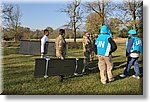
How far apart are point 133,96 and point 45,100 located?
1098 millimetres

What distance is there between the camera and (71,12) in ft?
15.5

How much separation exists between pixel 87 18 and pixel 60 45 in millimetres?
495

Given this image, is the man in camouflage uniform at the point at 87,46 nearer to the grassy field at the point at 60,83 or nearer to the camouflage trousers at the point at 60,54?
the grassy field at the point at 60,83

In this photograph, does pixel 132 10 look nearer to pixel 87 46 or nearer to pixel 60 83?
Answer: pixel 87 46

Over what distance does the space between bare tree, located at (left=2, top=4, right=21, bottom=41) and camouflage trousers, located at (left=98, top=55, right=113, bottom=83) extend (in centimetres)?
112

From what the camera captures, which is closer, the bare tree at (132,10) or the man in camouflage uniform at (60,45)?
the bare tree at (132,10)

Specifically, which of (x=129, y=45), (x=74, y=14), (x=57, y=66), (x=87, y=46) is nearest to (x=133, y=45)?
(x=129, y=45)

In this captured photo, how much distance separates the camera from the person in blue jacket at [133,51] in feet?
15.1

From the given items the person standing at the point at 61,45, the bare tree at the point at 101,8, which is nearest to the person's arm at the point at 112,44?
the bare tree at the point at 101,8

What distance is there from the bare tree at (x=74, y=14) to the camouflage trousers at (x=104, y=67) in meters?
0.49

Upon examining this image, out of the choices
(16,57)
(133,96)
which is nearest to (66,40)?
(16,57)

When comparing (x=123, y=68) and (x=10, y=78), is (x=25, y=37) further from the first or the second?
(x=123, y=68)

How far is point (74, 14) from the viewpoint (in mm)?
4734

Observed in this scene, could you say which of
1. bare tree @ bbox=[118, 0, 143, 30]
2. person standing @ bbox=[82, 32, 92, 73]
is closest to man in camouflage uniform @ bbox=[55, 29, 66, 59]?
person standing @ bbox=[82, 32, 92, 73]
